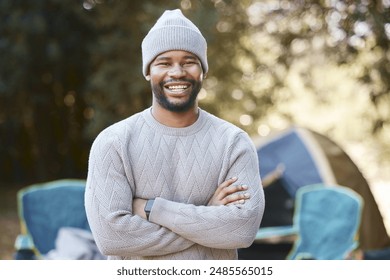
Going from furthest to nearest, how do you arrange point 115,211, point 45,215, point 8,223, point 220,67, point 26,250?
point 8,223
point 220,67
point 45,215
point 26,250
point 115,211

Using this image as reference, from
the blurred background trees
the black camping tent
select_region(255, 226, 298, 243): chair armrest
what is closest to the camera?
select_region(255, 226, 298, 243): chair armrest

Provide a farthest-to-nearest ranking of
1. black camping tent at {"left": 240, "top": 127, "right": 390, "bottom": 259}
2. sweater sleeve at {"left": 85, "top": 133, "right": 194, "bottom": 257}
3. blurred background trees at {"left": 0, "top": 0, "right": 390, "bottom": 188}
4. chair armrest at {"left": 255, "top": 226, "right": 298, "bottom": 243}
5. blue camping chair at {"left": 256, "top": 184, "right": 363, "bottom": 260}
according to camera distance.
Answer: blurred background trees at {"left": 0, "top": 0, "right": 390, "bottom": 188} < black camping tent at {"left": 240, "top": 127, "right": 390, "bottom": 259} < chair armrest at {"left": 255, "top": 226, "right": 298, "bottom": 243} < blue camping chair at {"left": 256, "top": 184, "right": 363, "bottom": 260} < sweater sleeve at {"left": 85, "top": 133, "right": 194, "bottom": 257}

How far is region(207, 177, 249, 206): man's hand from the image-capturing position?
146 cm

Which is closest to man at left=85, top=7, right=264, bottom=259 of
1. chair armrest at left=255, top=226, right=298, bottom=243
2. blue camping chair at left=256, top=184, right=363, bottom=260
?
blue camping chair at left=256, top=184, right=363, bottom=260

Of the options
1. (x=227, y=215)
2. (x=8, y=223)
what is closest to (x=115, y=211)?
(x=227, y=215)

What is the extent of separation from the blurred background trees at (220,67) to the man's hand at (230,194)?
2.63 metres

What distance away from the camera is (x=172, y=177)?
1474 millimetres

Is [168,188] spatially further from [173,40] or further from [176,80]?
[173,40]

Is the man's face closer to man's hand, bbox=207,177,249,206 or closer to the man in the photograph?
the man

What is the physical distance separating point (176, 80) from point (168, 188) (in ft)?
0.90

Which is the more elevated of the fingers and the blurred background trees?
the blurred background trees

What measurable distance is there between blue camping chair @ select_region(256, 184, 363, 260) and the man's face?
1.98 m
